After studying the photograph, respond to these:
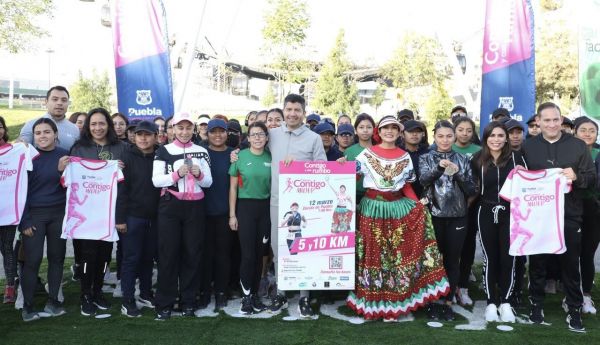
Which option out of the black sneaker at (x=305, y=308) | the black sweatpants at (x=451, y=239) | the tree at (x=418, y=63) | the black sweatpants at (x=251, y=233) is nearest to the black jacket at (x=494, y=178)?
the black sweatpants at (x=451, y=239)

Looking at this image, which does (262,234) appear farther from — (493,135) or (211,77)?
(211,77)

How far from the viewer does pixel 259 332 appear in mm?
4938

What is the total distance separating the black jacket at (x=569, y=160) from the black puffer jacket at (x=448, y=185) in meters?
0.64

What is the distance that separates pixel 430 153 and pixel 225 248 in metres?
2.40

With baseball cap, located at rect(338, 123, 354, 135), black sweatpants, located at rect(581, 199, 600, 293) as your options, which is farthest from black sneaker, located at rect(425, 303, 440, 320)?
baseball cap, located at rect(338, 123, 354, 135)

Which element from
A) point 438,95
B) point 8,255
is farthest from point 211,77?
point 8,255

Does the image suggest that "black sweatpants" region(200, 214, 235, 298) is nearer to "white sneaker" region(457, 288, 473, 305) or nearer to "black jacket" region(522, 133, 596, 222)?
"white sneaker" region(457, 288, 473, 305)

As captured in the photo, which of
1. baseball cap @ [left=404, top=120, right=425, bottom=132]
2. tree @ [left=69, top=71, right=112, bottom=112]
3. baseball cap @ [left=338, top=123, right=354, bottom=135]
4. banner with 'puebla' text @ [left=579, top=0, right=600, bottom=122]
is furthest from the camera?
tree @ [left=69, top=71, right=112, bottom=112]

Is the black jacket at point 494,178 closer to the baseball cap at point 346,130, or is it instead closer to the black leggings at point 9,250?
the baseball cap at point 346,130

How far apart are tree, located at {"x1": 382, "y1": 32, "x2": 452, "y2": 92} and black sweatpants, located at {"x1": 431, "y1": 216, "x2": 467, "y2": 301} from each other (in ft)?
78.3

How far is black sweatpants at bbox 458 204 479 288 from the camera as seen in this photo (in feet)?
19.4

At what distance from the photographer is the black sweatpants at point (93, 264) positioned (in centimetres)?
545

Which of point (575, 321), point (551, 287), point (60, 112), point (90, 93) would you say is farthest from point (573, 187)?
point (90, 93)

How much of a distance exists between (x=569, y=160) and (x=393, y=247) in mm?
1916
